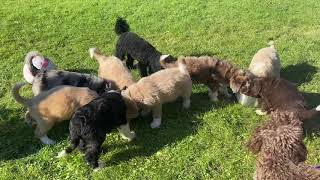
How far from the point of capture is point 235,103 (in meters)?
7.50

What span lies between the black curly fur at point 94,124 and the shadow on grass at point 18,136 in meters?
0.65

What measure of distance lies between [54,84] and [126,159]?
174cm

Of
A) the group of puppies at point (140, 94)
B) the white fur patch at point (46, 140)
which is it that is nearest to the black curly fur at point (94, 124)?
the group of puppies at point (140, 94)

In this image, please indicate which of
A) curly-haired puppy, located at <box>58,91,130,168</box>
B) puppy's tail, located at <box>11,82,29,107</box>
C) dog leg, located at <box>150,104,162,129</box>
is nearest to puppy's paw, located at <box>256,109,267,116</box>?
dog leg, located at <box>150,104,162,129</box>

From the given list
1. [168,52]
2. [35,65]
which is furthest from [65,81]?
[168,52]

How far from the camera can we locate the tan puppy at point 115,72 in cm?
722

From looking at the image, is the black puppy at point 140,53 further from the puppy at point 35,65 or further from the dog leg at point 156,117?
the puppy at point 35,65

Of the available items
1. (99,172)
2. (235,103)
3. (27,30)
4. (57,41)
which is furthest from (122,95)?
(27,30)

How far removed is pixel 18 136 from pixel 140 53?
2.53m

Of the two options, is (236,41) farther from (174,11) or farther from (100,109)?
(100,109)

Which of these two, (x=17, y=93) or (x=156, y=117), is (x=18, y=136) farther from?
(x=156, y=117)

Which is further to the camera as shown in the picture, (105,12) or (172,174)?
(105,12)

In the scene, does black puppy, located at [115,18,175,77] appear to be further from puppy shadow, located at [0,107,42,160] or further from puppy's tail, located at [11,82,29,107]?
puppy's tail, located at [11,82,29,107]

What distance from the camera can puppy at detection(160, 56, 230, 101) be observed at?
7477 mm
